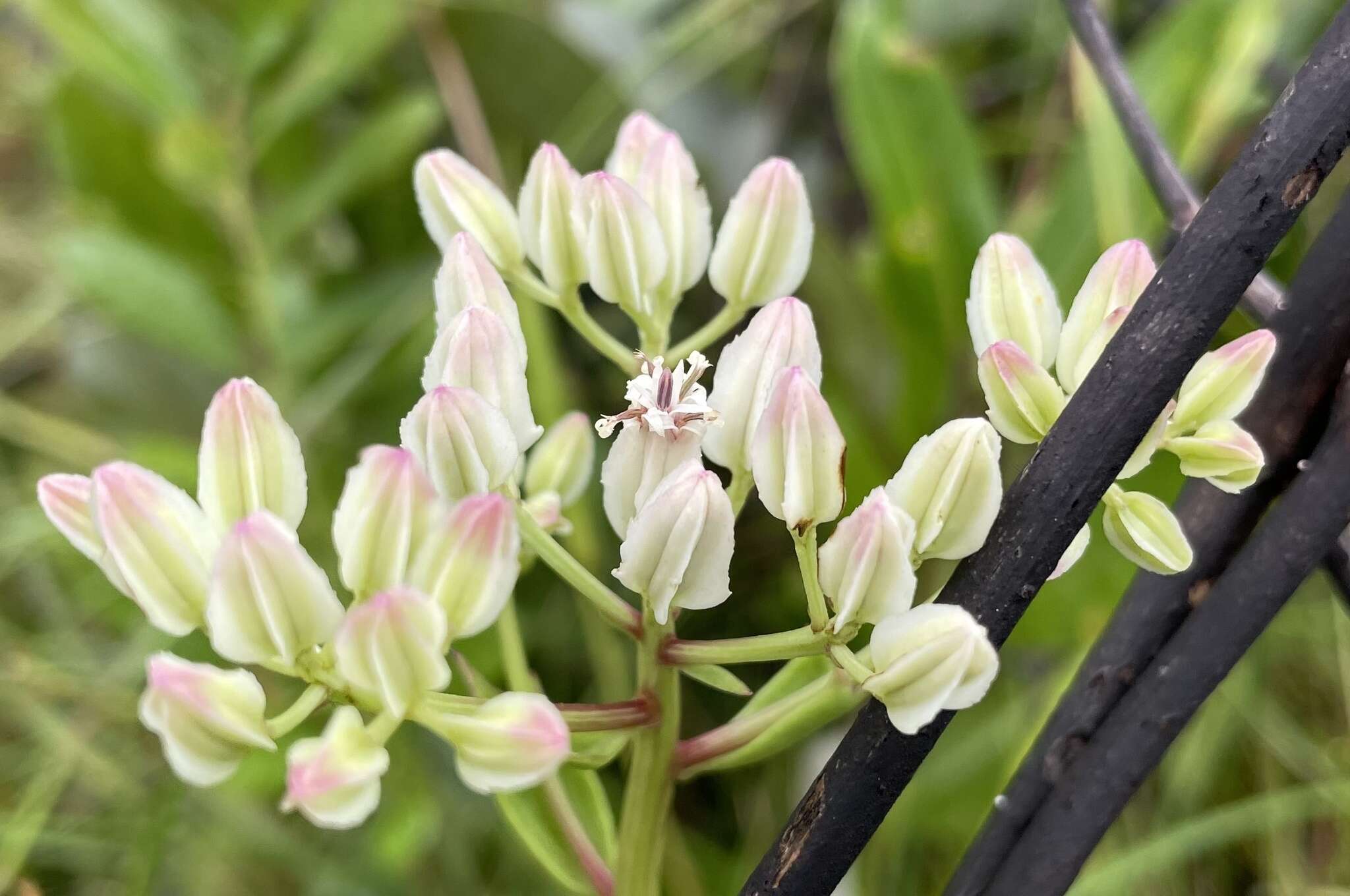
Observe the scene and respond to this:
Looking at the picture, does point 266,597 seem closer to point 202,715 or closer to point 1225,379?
point 202,715

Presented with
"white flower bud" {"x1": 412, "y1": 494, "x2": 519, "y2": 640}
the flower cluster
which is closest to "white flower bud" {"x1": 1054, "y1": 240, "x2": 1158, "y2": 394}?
the flower cluster

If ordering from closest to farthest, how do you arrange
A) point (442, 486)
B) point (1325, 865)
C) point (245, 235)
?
point (442, 486) < point (1325, 865) < point (245, 235)

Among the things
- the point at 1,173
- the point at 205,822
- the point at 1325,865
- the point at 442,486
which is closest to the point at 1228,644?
the point at 442,486

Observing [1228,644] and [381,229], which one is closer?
[1228,644]

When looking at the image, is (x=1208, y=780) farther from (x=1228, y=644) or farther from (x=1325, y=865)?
(x=1228, y=644)

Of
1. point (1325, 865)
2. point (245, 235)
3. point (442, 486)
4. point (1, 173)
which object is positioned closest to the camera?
point (442, 486)

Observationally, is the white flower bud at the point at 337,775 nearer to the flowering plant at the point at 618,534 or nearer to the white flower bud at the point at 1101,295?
the flowering plant at the point at 618,534

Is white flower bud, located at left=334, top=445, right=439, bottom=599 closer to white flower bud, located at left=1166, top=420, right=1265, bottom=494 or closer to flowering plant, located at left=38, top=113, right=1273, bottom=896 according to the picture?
flowering plant, located at left=38, top=113, right=1273, bottom=896

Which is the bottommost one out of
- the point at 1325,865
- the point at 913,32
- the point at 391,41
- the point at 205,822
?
the point at 1325,865

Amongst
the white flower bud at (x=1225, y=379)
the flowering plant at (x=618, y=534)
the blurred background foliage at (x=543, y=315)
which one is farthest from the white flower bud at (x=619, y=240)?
the blurred background foliage at (x=543, y=315)
